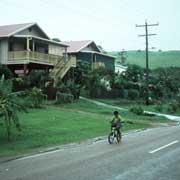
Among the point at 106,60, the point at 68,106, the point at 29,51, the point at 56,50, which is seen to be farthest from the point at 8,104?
the point at 106,60

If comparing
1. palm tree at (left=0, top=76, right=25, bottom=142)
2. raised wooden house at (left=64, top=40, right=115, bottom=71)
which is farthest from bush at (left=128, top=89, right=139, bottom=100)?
palm tree at (left=0, top=76, right=25, bottom=142)

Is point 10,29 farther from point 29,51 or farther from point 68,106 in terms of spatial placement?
point 68,106

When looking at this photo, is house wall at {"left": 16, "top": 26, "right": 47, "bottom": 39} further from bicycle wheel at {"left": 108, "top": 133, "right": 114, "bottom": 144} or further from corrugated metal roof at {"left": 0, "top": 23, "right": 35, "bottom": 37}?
bicycle wheel at {"left": 108, "top": 133, "right": 114, "bottom": 144}

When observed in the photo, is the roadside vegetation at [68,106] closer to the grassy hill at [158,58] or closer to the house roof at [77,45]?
the house roof at [77,45]

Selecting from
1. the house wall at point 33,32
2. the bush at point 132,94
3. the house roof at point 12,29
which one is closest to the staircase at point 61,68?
the house wall at point 33,32

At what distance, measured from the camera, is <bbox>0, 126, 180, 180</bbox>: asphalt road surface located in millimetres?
9859

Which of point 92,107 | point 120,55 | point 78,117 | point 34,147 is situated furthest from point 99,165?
point 120,55

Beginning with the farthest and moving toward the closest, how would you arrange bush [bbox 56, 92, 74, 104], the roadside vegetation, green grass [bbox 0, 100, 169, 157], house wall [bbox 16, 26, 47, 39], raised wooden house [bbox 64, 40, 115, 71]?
raised wooden house [bbox 64, 40, 115, 71], house wall [bbox 16, 26, 47, 39], bush [bbox 56, 92, 74, 104], the roadside vegetation, green grass [bbox 0, 100, 169, 157]

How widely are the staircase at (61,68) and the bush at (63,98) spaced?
14.1ft

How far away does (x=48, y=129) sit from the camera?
21344 millimetres

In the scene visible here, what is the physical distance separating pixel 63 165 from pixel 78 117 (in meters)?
16.9

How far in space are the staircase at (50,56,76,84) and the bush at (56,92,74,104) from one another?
4305 millimetres

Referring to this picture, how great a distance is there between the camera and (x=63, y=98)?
125 ft

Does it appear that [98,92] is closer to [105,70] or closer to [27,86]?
[105,70]
